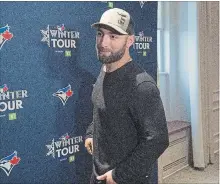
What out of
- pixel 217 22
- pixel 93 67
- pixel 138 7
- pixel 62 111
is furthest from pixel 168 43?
pixel 62 111

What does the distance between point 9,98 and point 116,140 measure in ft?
2.01

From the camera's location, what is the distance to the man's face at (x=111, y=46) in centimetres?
149

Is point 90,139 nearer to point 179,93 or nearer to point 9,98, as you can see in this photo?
point 9,98

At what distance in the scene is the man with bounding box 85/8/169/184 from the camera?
1.39m

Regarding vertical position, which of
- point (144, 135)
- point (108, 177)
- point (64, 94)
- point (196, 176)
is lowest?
point (196, 176)

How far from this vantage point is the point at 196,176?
329 centimetres

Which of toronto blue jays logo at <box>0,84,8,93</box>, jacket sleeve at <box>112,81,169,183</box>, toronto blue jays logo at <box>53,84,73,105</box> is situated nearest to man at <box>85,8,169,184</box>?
jacket sleeve at <box>112,81,169,183</box>

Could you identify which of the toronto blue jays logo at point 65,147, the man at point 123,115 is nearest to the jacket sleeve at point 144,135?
the man at point 123,115

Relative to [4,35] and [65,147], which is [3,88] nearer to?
[4,35]

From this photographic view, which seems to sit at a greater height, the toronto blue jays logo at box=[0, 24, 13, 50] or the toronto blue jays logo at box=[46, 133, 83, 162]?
the toronto blue jays logo at box=[0, 24, 13, 50]

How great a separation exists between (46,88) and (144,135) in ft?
2.30

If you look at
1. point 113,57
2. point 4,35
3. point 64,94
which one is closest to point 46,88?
point 64,94

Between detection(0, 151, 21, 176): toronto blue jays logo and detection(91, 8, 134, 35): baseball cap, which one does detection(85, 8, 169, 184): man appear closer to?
detection(91, 8, 134, 35): baseball cap

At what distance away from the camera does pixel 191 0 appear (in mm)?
3391
